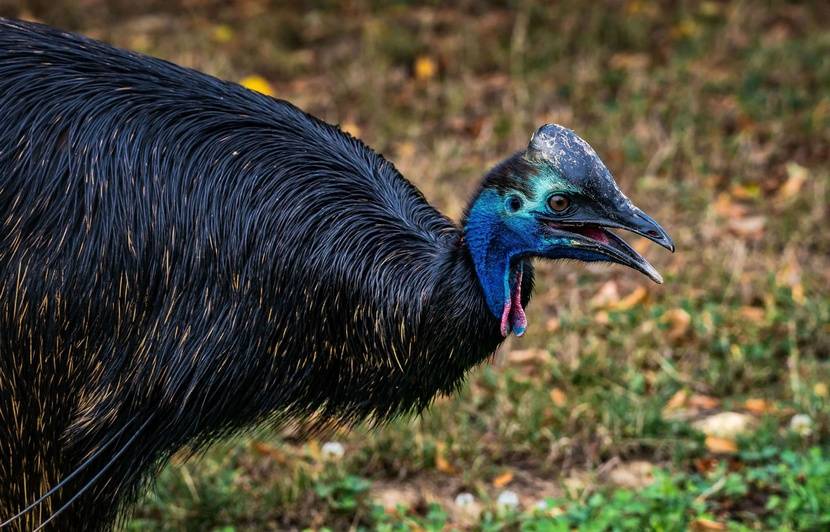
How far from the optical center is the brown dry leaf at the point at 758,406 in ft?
15.3

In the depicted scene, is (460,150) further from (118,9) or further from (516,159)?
(516,159)

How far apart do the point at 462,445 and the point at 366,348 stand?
1289 mm

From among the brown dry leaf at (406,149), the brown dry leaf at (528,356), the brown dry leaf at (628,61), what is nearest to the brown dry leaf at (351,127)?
the brown dry leaf at (406,149)

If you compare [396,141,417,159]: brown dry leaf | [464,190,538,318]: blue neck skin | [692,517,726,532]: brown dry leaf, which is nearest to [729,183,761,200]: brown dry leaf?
[396,141,417,159]: brown dry leaf

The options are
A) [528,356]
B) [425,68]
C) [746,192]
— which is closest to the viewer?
[528,356]

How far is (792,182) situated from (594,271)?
3.66ft

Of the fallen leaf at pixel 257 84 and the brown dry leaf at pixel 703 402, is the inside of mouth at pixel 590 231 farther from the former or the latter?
the fallen leaf at pixel 257 84

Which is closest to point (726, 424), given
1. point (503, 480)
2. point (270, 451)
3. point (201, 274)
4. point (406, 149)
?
point (503, 480)

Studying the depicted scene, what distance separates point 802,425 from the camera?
444 cm

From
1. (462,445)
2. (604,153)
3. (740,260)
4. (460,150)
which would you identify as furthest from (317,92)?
(462,445)

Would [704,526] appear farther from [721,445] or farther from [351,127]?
[351,127]

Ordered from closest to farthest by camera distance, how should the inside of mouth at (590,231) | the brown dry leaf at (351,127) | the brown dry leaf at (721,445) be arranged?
the inside of mouth at (590,231)
the brown dry leaf at (721,445)
the brown dry leaf at (351,127)

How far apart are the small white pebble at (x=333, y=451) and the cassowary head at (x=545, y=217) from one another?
132cm

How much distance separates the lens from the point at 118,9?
27.3 feet
